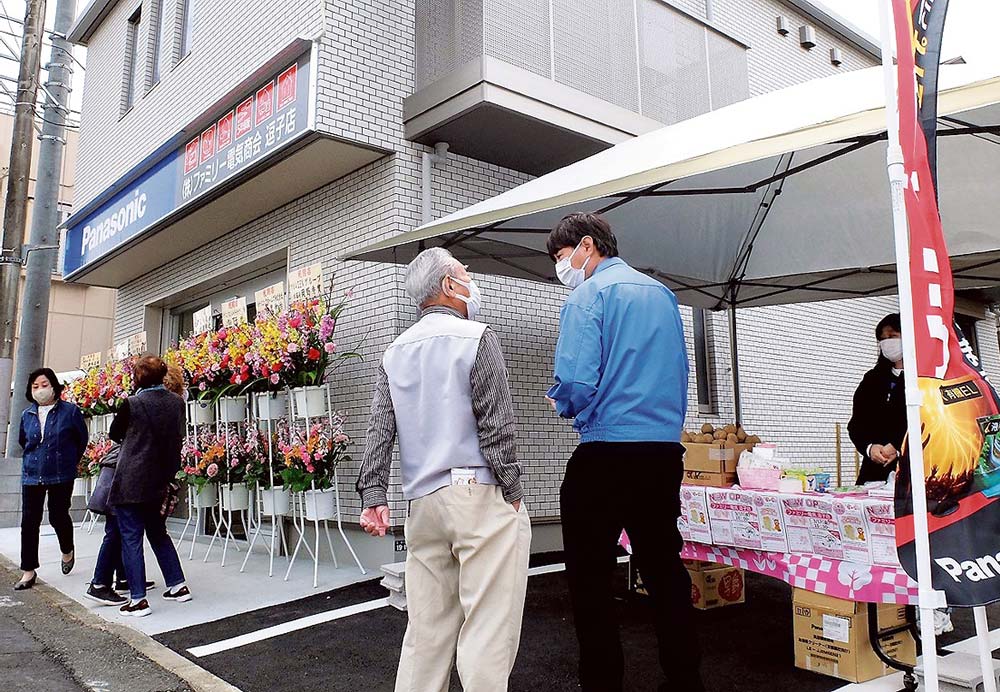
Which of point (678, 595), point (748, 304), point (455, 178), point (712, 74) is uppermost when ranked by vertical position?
point (712, 74)

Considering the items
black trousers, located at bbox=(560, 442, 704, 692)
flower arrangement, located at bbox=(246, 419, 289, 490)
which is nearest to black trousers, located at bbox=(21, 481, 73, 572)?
flower arrangement, located at bbox=(246, 419, 289, 490)

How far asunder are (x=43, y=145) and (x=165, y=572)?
8246 mm

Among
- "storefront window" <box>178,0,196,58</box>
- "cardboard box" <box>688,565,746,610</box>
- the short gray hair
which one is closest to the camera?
the short gray hair

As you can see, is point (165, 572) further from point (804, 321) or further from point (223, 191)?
point (804, 321)

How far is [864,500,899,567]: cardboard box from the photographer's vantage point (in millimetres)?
3455

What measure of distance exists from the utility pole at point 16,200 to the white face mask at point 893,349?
11049mm

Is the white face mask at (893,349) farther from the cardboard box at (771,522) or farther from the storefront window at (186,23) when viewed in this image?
the storefront window at (186,23)

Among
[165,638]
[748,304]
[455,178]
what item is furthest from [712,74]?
[165,638]

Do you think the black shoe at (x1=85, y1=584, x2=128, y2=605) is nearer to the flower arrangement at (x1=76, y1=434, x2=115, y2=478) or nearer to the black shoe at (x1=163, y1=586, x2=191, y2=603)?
the black shoe at (x1=163, y1=586, x2=191, y2=603)

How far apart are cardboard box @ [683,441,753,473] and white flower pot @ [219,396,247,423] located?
166 inches

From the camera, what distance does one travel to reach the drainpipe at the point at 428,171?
7.00m

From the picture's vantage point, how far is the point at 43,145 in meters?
11.2

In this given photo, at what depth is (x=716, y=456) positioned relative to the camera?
15.1 feet

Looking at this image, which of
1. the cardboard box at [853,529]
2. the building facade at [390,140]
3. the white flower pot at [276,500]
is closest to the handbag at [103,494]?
the white flower pot at [276,500]
